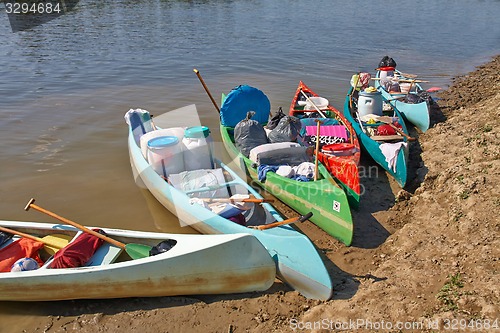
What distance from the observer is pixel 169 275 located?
A: 4.93 meters

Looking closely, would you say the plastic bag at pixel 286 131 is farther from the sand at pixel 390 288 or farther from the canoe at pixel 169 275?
the canoe at pixel 169 275

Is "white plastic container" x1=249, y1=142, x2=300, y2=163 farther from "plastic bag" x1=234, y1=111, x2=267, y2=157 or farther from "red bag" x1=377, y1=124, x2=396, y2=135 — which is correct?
"red bag" x1=377, y1=124, x2=396, y2=135

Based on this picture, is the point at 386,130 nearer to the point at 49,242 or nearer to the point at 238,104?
the point at 238,104

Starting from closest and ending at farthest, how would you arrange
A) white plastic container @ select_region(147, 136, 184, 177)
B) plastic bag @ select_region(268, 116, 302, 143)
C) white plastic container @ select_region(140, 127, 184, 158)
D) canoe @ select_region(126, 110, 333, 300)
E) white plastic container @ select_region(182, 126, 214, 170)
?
canoe @ select_region(126, 110, 333, 300) → white plastic container @ select_region(147, 136, 184, 177) → white plastic container @ select_region(182, 126, 214, 170) → white plastic container @ select_region(140, 127, 184, 158) → plastic bag @ select_region(268, 116, 302, 143)

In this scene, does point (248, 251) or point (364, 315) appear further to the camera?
point (248, 251)

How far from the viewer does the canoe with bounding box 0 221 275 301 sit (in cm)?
482

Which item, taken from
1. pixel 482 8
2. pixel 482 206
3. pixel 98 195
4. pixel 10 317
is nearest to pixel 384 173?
pixel 482 206

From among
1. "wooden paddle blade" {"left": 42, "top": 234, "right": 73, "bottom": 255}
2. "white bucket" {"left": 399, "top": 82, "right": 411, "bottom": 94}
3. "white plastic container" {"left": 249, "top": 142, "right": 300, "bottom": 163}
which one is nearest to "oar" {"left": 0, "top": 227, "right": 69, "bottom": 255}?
"wooden paddle blade" {"left": 42, "top": 234, "right": 73, "bottom": 255}

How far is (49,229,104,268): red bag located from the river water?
1365 mm

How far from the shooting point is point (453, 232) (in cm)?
554

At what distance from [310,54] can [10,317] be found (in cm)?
1694

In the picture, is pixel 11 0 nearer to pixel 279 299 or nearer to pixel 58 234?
pixel 58 234

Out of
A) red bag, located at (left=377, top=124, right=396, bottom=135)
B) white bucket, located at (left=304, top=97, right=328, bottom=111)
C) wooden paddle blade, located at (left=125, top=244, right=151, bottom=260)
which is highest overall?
white bucket, located at (left=304, top=97, right=328, bottom=111)

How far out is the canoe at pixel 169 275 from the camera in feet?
15.8
